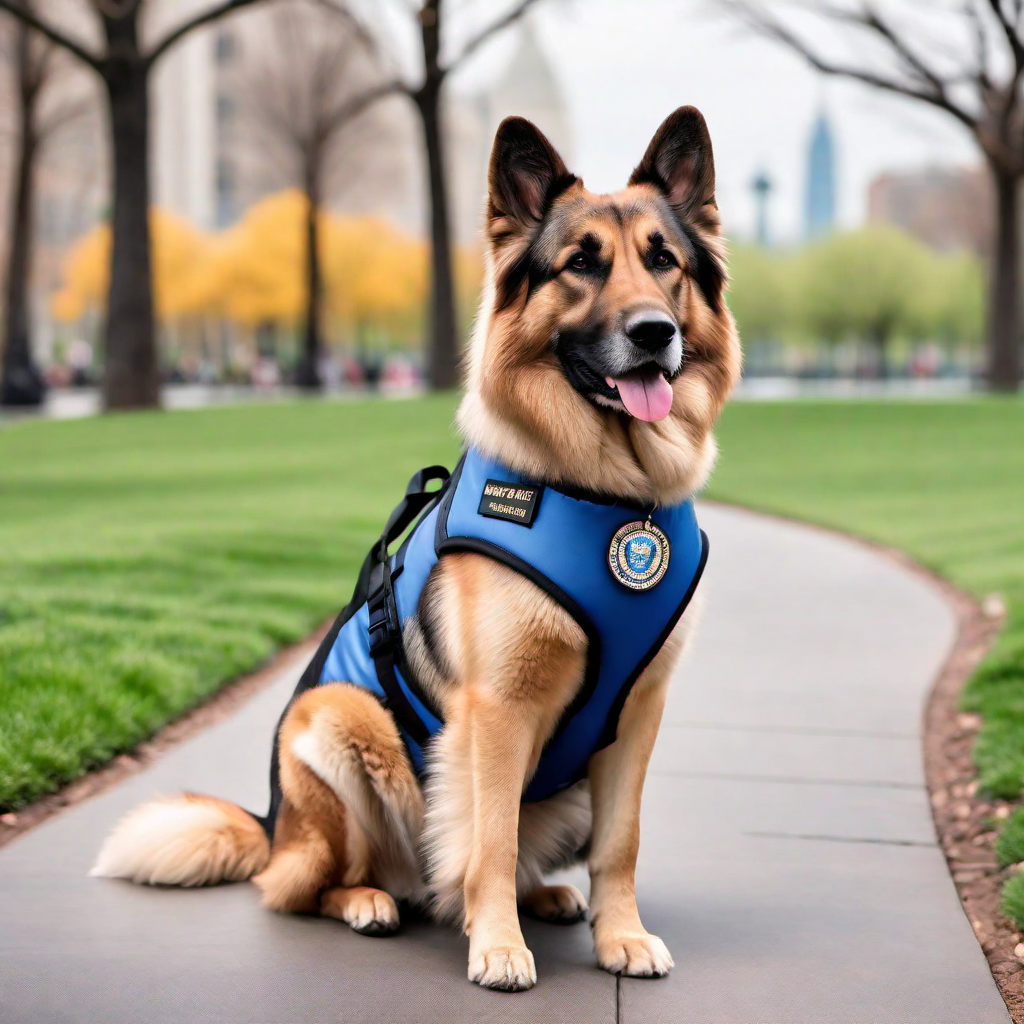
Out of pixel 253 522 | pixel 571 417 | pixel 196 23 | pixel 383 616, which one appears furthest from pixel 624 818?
pixel 196 23

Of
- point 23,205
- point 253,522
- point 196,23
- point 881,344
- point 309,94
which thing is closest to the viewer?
point 253,522

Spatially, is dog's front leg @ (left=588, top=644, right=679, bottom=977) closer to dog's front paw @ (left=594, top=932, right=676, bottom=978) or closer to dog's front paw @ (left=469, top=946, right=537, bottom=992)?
dog's front paw @ (left=594, top=932, right=676, bottom=978)

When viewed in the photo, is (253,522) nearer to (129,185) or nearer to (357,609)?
(357,609)

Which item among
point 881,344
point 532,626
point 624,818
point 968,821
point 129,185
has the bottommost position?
point 968,821

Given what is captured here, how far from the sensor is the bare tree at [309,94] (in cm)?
3912

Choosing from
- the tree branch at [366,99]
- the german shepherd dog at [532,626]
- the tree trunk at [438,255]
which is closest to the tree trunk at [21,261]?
the tree branch at [366,99]

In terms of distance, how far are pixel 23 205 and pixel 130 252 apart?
10591mm

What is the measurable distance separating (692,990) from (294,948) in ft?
3.64

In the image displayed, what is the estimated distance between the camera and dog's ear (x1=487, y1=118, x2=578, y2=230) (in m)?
3.54

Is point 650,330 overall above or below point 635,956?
above

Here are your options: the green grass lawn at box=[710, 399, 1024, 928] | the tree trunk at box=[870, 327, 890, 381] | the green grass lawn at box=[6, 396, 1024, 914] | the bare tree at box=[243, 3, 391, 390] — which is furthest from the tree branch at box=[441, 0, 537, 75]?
the tree trunk at box=[870, 327, 890, 381]

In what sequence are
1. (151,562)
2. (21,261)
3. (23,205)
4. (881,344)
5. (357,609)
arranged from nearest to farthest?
(357,609) → (151,562) → (23,205) → (21,261) → (881,344)

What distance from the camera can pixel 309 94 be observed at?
136ft

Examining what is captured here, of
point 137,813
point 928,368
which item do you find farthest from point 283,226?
point 137,813
